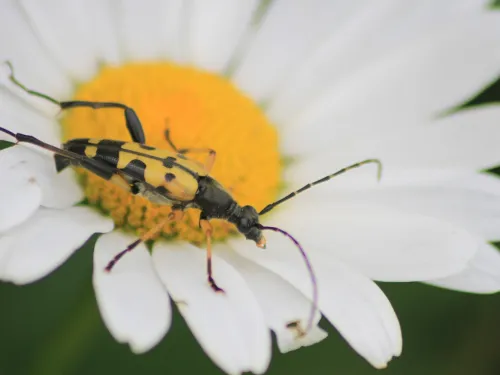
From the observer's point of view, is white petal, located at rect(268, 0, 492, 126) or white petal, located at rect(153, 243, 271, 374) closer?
white petal, located at rect(153, 243, 271, 374)

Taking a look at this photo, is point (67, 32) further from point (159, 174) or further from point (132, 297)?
point (132, 297)

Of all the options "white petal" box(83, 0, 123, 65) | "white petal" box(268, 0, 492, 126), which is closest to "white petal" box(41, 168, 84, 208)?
"white petal" box(83, 0, 123, 65)

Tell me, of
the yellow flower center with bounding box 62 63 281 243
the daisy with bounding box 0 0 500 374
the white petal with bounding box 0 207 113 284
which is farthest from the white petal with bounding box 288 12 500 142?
the white petal with bounding box 0 207 113 284

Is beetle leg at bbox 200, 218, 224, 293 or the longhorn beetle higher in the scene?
the longhorn beetle

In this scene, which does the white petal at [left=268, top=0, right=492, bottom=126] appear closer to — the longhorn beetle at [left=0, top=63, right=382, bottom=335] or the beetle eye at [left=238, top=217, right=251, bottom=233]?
the longhorn beetle at [left=0, top=63, right=382, bottom=335]

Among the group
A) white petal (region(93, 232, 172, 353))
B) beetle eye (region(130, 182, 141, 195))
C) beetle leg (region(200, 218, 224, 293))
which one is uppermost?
beetle eye (region(130, 182, 141, 195))

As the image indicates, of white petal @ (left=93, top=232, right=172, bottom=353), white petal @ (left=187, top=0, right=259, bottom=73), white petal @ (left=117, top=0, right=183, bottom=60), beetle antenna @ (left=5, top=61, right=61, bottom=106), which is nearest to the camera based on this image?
white petal @ (left=93, top=232, right=172, bottom=353)

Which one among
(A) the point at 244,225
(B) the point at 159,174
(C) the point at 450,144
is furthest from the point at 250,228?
(C) the point at 450,144

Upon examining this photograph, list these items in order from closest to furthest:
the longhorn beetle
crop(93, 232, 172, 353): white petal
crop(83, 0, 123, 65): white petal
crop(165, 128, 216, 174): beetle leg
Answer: crop(93, 232, 172, 353): white petal → the longhorn beetle → crop(165, 128, 216, 174): beetle leg → crop(83, 0, 123, 65): white petal
